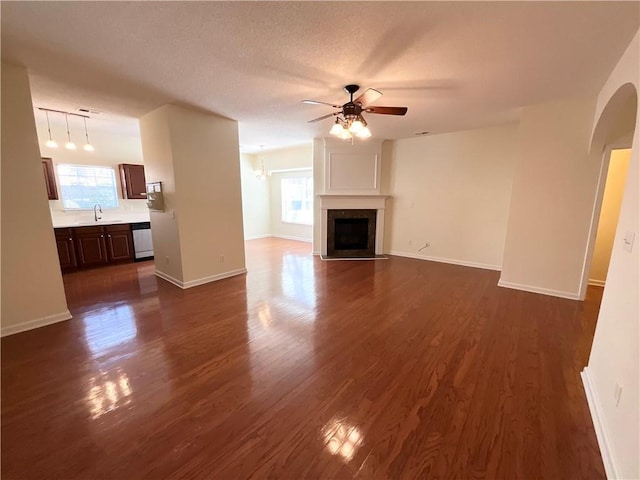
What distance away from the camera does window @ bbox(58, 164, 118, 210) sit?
16.5 ft

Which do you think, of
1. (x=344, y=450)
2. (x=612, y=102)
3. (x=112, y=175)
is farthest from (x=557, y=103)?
(x=112, y=175)

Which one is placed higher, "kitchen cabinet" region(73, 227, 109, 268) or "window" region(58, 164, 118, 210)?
"window" region(58, 164, 118, 210)

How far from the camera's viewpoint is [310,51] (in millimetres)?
2234

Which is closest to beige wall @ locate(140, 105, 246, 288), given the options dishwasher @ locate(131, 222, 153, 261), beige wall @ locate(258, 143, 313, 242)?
dishwasher @ locate(131, 222, 153, 261)

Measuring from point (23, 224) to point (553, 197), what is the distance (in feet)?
20.3

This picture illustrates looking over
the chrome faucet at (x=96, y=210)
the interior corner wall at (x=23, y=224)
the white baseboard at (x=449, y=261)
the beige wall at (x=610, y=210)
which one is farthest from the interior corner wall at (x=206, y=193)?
the beige wall at (x=610, y=210)

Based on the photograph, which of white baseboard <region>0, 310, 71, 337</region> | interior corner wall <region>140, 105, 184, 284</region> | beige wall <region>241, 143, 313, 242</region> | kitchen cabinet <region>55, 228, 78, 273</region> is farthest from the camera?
beige wall <region>241, 143, 313, 242</region>

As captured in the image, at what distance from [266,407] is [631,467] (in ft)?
6.11

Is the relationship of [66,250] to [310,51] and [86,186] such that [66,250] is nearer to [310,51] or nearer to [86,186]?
[86,186]

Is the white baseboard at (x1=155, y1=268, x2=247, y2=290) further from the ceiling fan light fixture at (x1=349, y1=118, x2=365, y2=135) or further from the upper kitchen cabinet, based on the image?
the ceiling fan light fixture at (x1=349, y1=118, x2=365, y2=135)

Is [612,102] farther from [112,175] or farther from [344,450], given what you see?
[112,175]

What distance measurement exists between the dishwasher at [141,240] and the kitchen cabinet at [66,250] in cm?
93

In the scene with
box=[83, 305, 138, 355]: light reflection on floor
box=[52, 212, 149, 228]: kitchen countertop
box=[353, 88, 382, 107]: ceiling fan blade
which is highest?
box=[353, 88, 382, 107]: ceiling fan blade

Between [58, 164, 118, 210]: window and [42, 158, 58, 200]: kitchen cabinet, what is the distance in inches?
4.8
